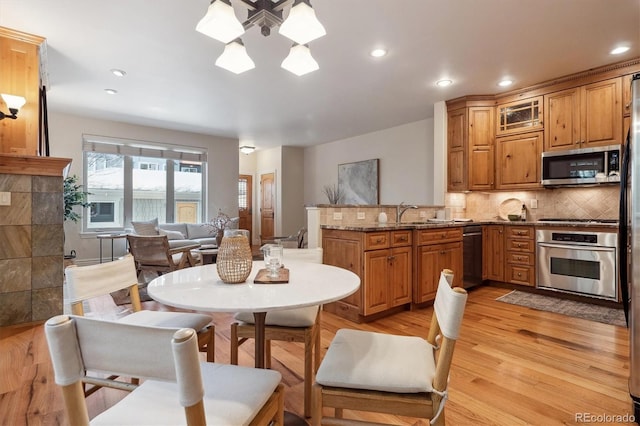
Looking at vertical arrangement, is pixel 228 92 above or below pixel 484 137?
above

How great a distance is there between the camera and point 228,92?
171 inches

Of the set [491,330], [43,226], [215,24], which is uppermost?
[215,24]

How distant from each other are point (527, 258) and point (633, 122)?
2689mm

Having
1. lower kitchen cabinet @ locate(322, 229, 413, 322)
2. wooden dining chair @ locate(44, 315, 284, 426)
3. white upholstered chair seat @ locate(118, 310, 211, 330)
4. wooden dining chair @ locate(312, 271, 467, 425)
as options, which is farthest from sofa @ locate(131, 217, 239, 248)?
wooden dining chair @ locate(44, 315, 284, 426)

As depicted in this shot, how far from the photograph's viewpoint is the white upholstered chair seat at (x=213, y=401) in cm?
80

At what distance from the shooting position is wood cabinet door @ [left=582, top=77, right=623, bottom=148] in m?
3.41

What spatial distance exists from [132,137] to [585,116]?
23.8ft

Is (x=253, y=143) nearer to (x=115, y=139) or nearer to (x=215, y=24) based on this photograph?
(x=115, y=139)

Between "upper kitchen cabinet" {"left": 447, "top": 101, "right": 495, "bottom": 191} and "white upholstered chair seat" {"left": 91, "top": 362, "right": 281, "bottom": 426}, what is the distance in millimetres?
4182

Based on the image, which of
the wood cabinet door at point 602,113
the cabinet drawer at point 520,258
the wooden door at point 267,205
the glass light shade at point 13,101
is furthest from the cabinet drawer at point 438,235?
the wooden door at point 267,205

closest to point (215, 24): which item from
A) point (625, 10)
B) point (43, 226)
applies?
point (43, 226)

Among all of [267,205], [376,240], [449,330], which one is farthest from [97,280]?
[267,205]

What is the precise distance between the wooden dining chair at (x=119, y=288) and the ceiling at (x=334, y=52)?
6.91 feet

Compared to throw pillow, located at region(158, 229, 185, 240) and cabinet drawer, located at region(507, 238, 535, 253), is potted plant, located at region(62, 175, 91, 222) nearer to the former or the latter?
throw pillow, located at region(158, 229, 185, 240)
